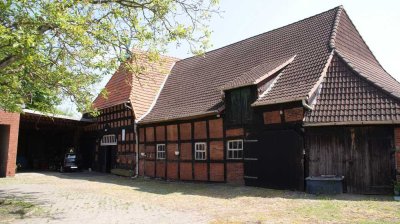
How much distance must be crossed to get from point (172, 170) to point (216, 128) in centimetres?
377

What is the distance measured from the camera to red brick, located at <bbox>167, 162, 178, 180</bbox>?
60.4 ft

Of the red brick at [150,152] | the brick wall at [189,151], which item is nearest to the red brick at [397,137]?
the brick wall at [189,151]

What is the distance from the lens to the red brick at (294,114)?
13.2 meters

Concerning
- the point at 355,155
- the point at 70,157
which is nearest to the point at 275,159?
the point at 355,155

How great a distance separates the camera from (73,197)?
12789 millimetres

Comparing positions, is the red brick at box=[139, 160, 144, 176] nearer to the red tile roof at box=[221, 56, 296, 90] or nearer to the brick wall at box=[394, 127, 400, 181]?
the red tile roof at box=[221, 56, 296, 90]

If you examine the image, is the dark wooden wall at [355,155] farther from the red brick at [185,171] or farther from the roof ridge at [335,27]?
the red brick at [185,171]

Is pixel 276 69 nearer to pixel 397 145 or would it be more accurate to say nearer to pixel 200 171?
pixel 397 145

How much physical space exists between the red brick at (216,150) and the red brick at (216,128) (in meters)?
0.31

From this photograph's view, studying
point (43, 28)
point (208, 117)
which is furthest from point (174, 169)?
point (43, 28)

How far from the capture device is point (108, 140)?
2428cm

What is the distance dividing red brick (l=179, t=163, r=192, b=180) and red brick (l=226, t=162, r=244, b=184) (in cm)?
248

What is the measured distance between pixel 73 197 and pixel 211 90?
331 inches

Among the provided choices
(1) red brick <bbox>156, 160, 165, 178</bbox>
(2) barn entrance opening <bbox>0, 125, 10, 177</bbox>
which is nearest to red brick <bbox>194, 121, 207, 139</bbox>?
(1) red brick <bbox>156, 160, 165, 178</bbox>
